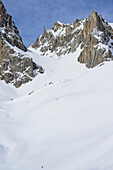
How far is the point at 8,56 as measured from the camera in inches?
1980

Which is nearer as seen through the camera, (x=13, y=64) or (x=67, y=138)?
(x=67, y=138)

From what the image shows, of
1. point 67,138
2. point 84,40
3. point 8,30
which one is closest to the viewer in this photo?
point 67,138

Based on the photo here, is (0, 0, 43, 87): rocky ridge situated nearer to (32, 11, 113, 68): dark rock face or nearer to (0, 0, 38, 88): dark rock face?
(0, 0, 38, 88): dark rock face

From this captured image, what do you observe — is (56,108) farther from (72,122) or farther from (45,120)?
(72,122)

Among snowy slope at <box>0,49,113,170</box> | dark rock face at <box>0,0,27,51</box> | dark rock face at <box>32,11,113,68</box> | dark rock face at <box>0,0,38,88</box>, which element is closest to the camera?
snowy slope at <box>0,49,113,170</box>

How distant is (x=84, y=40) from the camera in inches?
2237

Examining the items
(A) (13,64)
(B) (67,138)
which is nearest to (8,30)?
(A) (13,64)

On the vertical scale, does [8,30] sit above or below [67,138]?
above

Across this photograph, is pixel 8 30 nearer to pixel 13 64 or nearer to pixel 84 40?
pixel 13 64

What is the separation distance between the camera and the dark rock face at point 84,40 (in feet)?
147

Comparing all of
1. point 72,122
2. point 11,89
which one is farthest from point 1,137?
point 11,89

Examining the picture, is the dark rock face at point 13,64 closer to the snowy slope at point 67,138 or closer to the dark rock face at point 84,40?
the dark rock face at point 84,40

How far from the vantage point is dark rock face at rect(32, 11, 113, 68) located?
44719 millimetres

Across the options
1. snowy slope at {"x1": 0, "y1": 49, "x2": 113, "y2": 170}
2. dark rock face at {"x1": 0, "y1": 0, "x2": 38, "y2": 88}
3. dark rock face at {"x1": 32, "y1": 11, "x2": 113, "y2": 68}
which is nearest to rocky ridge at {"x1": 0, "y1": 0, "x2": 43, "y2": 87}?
dark rock face at {"x1": 0, "y1": 0, "x2": 38, "y2": 88}
